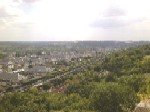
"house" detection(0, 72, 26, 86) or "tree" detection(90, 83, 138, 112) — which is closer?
"tree" detection(90, 83, 138, 112)

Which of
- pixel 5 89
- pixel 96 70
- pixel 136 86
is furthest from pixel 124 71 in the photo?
pixel 5 89

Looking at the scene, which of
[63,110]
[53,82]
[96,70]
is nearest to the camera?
[63,110]

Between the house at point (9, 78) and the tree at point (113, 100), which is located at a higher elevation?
the tree at point (113, 100)

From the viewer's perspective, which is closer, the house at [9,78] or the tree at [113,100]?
the tree at [113,100]

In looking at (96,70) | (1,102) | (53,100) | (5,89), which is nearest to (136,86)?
(53,100)

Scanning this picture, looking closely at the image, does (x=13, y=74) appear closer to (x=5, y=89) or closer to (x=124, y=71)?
A: (x=5, y=89)

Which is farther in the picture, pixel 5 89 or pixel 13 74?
pixel 13 74

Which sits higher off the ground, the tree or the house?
the tree

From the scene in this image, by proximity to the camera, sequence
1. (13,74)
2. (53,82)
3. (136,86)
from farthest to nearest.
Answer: (13,74) → (53,82) → (136,86)

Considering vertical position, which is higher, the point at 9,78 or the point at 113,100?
the point at 113,100

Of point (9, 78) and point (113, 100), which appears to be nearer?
point (113, 100)
